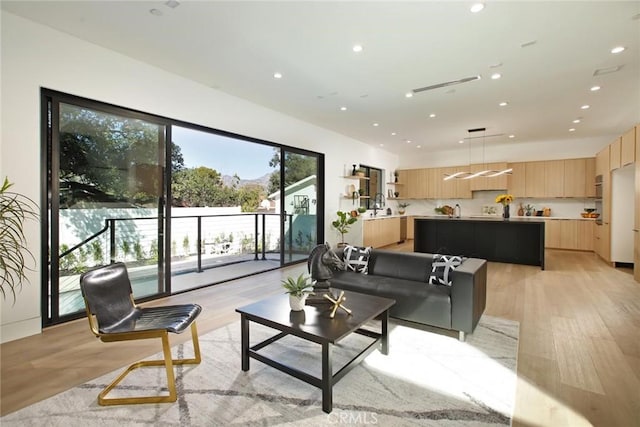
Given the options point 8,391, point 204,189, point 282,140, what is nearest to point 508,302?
point 282,140

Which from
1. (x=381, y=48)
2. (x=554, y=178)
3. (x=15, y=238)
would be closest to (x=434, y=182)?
(x=554, y=178)

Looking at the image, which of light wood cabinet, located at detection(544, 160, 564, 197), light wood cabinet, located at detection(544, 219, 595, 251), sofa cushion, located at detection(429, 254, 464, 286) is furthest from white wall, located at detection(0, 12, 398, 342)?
light wood cabinet, located at detection(544, 219, 595, 251)

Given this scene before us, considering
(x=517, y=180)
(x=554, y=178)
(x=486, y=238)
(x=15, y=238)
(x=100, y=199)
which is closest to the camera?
(x=15, y=238)

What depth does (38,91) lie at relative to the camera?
2.97 m

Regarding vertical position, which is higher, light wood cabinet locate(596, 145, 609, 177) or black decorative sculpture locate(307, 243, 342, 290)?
light wood cabinet locate(596, 145, 609, 177)

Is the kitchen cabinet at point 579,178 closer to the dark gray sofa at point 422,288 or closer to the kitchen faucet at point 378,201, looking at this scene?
the kitchen faucet at point 378,201

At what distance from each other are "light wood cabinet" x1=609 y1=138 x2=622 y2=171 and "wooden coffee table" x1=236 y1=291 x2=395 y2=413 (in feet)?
20.2

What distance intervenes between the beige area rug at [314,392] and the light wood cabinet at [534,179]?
284 inches

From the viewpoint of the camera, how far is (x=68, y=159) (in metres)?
3.26

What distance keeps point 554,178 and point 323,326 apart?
350 inches

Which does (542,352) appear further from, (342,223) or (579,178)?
(579,178)

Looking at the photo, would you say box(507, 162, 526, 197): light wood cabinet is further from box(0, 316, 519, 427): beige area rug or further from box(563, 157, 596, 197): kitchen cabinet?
box(0, 316, 519, 427): beige area rug

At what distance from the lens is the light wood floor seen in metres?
1.96

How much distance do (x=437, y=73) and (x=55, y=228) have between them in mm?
4731
